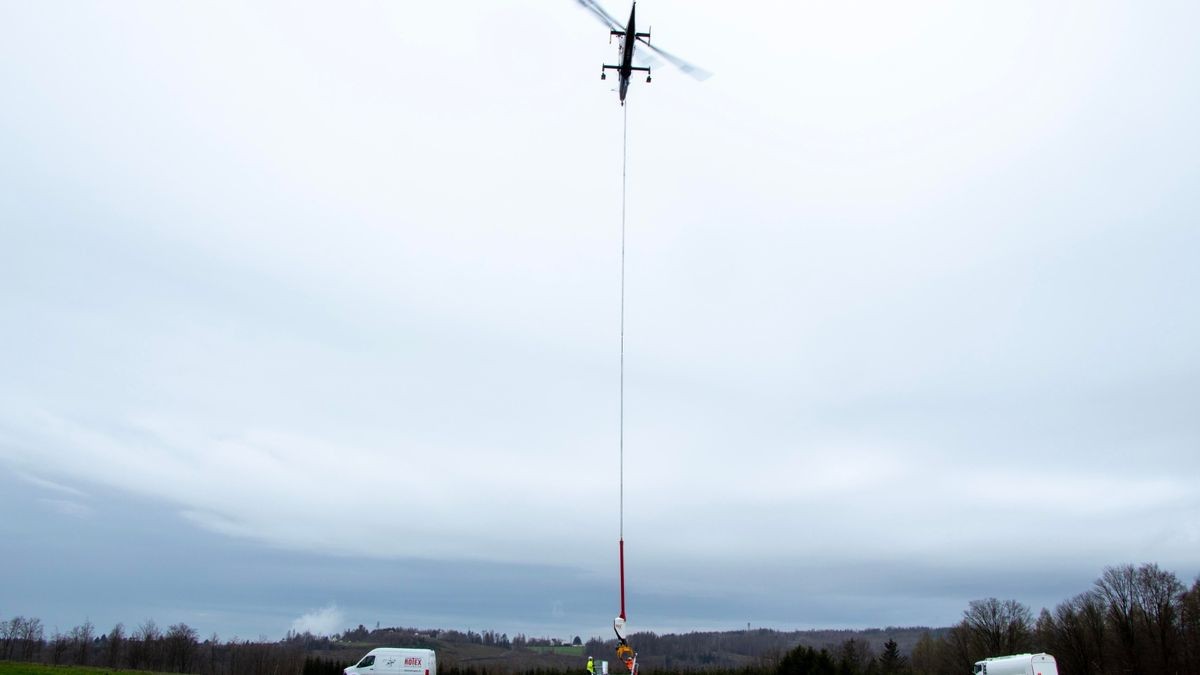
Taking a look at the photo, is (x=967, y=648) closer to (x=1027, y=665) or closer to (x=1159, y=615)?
(x=1159, y=615)

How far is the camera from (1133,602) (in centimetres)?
8725

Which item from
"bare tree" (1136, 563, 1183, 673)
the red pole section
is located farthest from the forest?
the red pole section

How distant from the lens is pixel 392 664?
48.5 meters

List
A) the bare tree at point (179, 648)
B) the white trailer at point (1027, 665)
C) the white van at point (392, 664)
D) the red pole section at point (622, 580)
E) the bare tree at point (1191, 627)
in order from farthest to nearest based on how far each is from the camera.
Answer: the bare tree at point (179, 648) < the bare tree at point (1191, 627) < the white trailer at point (1027, 665) < the white van at point (392, 664) < the red pole section at point (622, 580)

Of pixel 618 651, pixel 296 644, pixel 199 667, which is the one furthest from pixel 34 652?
pixel 618 651

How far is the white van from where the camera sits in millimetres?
48000

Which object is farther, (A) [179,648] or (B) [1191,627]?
(A) [179,648]

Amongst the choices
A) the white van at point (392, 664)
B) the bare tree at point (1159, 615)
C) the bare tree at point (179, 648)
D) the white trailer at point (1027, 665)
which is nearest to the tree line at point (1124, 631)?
the bare tree at point (1159, 615)

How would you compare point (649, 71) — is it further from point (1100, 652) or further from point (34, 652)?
point (34, 652)

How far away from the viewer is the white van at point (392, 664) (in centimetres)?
4800

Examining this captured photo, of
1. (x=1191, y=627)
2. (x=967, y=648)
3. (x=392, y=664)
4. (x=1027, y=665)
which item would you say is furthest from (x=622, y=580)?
(x=967, y=648)

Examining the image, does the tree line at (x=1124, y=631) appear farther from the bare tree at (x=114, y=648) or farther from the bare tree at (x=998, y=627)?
the bare tree at (x=114, y=648)

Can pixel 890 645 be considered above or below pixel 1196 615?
below

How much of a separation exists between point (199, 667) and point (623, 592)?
5351 inches
